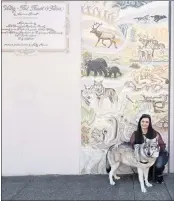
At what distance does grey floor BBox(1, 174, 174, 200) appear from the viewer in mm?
4438

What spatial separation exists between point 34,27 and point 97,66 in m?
1.31

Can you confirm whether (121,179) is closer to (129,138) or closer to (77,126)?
(129,138)

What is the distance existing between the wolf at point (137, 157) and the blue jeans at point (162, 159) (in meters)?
0.23

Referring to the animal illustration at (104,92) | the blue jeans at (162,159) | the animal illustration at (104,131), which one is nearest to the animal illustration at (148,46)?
the animal illustration at (104,92)

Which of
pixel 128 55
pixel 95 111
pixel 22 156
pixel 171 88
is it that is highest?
pixel 128 55

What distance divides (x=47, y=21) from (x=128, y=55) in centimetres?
154

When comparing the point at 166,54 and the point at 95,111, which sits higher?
the point at 166,54

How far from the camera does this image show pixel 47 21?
5.46 metres

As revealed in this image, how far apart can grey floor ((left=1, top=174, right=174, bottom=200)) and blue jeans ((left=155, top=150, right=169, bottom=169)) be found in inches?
11.9

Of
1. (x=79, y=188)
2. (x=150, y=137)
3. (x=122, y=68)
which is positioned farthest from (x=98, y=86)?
(x=79, y=188)

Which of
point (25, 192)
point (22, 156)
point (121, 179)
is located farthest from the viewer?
point (22, 156)

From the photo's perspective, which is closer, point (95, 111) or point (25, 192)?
point (25, 192)

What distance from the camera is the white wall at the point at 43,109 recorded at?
545 cm

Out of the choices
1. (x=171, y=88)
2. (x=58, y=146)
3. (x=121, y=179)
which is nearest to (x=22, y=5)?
(x=58, y=146)
